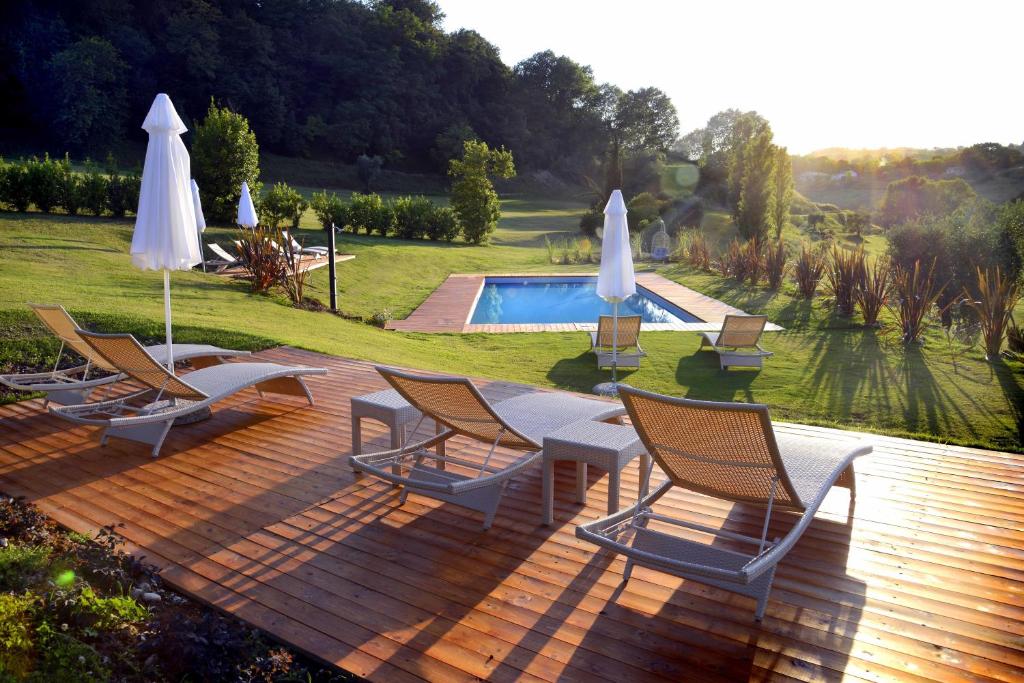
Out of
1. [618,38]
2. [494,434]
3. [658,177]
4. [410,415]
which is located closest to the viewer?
[494,434]

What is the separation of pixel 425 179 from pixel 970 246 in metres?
38.8

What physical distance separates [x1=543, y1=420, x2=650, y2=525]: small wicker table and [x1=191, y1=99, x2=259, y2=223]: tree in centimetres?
1663

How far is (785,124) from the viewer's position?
20281 mm

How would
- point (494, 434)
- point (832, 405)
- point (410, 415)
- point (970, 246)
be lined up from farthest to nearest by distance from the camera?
1. point (970, 246)
2. point (832, 405)
3. point (410, 415)
4. point (494, 434)

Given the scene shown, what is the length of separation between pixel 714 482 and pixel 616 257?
14.0 ft

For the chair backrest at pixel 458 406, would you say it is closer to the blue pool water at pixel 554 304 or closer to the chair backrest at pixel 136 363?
the chair backrest at pixel 136 363

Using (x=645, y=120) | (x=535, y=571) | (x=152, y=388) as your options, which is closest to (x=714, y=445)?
(x=535, y=571)

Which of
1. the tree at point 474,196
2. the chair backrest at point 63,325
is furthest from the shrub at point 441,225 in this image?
the chair backrest at point 63,325

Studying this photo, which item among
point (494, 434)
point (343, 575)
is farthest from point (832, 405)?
point (343, 575)

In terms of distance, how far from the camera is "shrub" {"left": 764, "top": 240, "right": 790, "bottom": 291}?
14.4m

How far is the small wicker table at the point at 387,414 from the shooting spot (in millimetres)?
3949

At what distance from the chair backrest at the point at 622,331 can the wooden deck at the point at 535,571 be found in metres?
4.28

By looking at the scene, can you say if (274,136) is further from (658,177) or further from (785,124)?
(785,124)

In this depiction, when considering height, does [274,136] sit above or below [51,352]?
above
